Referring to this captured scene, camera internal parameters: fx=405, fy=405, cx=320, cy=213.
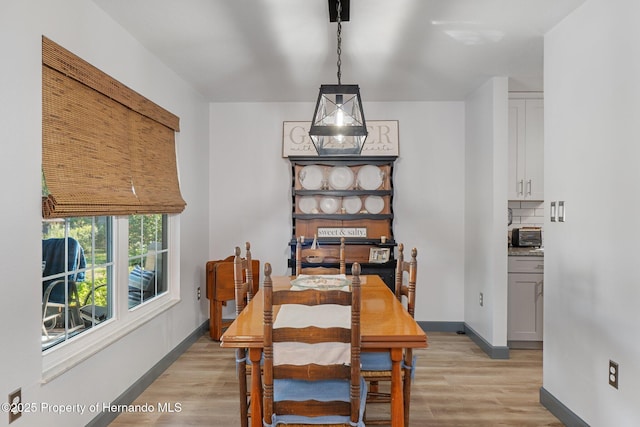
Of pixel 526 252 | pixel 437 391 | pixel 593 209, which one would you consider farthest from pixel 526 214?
pixel 437 391

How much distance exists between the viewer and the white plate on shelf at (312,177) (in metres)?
4.64

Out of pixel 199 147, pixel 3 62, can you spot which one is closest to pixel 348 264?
pixel 199 147

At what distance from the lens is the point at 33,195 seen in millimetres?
1916

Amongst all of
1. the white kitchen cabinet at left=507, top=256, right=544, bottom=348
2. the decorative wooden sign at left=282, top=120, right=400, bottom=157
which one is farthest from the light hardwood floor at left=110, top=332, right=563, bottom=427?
the decorative wooden sign at left=282, top=120, right=400, bottom=157

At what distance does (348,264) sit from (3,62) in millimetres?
3338

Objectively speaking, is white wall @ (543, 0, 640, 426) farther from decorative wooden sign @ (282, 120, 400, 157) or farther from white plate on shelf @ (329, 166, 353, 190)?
white plate on shelf @ (329, 166, 353, 190)

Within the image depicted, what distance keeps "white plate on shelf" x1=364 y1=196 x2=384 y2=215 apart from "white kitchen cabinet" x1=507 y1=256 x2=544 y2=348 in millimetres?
1438

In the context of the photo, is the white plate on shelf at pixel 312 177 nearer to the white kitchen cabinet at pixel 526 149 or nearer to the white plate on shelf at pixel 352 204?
the white plate on shelf at pixel 352 204

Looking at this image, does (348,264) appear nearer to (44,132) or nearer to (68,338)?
(68,338)

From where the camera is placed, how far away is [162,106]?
3.41 metres

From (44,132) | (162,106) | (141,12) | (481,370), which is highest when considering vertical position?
(141,12)

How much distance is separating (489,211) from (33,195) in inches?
140

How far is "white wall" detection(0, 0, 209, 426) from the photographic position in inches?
69.2

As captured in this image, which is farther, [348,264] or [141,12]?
[348,264]
